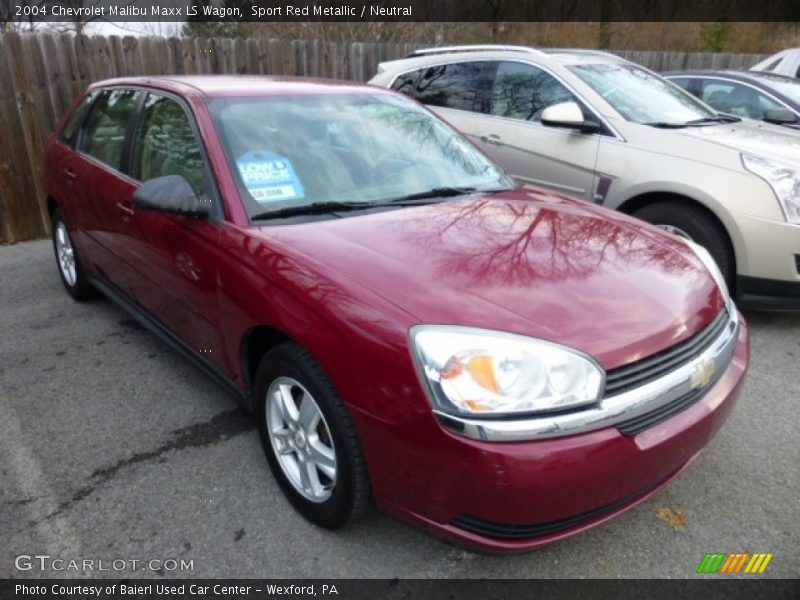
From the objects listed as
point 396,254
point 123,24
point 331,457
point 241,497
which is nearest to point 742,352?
point 396,254

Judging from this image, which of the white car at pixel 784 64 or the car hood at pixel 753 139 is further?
the white car at pixel 784 64

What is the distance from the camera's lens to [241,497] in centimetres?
246

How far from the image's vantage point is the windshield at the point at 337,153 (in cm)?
257

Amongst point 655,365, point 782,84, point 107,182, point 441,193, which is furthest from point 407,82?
point 782,84

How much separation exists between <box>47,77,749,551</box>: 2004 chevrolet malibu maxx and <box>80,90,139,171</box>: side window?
0.14 metres

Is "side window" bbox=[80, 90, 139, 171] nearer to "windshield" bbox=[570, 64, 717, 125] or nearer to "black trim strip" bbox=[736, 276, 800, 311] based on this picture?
"windshield" bbox=[570, 64, 717, 125]

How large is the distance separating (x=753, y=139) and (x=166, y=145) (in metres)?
3.93

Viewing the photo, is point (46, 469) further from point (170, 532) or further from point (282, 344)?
point (282, 344)

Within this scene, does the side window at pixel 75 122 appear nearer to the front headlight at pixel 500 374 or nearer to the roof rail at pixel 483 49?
the roof rail at pixel 483 49

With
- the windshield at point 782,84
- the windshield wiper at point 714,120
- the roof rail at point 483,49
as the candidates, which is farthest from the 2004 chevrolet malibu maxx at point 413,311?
the windshield at point 782,84

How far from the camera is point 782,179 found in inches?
146

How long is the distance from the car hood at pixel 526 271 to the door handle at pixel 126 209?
46.4 inches

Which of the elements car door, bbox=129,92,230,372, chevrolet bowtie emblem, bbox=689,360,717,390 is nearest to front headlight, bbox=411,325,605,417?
chevrolet bowtie emblem, bbox=689,360,717,390

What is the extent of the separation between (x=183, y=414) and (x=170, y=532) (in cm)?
87
